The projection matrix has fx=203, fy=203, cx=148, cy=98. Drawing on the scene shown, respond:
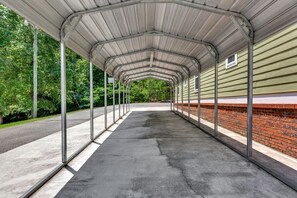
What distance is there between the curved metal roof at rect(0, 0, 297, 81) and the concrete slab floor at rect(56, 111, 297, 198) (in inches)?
106

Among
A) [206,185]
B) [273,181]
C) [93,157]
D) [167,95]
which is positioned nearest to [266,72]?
[273,181]

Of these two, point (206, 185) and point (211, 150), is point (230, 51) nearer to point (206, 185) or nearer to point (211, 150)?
point (211, 150)

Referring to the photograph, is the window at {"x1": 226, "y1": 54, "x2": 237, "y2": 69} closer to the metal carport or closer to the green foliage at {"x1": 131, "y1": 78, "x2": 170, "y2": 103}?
the metal carport

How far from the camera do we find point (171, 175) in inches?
139

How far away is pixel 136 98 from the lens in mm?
41000

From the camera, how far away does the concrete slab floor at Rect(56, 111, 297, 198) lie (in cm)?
293

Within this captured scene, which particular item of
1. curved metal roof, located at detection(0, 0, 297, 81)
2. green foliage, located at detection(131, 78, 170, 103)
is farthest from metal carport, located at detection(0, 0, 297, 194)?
green foliage, located at detection(131, 78, 170, 103)

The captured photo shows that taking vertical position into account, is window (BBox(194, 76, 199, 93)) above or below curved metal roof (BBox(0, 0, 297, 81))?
below

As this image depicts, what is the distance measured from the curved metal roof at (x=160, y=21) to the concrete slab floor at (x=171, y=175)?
2.68 m

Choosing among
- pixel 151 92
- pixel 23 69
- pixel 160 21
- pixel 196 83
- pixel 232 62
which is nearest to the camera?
pixel 160 21

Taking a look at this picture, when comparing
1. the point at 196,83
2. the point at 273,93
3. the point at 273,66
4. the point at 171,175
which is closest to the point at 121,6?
the point at 171,175

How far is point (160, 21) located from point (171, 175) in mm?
4270

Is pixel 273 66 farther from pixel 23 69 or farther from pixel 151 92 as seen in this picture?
pixel 151 92

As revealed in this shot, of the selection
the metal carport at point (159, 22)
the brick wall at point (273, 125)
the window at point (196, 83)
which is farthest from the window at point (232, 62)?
the window at point (196, 83)
